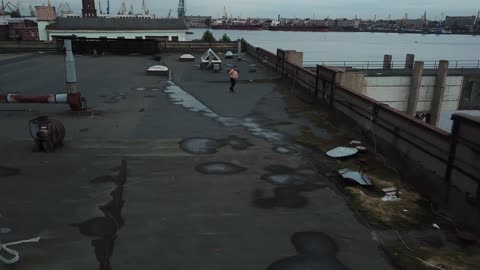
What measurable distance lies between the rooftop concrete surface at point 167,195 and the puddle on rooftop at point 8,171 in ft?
0.07

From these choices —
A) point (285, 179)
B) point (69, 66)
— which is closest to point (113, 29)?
point (69, 66)

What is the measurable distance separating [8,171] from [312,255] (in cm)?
705

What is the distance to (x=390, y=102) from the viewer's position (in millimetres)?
50438

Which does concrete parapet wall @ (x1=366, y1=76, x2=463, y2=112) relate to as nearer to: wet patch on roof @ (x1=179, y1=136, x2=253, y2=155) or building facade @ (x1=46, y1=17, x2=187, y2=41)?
building facade @ (x1=46, y1=17, x2=187, y2=41)

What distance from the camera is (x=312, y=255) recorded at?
603cm

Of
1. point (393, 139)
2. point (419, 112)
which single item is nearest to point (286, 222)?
point (393, 139)

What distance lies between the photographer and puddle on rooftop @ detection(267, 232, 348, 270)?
5727 millimetres

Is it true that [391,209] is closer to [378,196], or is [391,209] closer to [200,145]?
[378,196]

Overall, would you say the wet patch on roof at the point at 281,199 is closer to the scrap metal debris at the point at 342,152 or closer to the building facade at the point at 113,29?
the scrap metal debris at the point at 342,152

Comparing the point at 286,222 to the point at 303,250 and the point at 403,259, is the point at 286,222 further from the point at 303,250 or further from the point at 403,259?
the point at 403,259

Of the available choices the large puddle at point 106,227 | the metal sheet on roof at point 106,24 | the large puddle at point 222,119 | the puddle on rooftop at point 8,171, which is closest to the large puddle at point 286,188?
the large puddle at point 106,227

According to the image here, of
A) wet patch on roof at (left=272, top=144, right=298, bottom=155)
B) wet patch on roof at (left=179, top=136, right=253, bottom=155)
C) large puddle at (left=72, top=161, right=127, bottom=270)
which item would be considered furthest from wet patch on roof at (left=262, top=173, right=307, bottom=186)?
large puddle at (left=72, top=161, right=127, bottom=270)

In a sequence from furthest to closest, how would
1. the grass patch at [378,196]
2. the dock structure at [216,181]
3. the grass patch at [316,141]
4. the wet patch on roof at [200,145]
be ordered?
1. the grass patch at [316,141]
2. the wet patch on roof at [200,145]
3. the grass patch at [378,196]
4. the dock structure at [216,181]

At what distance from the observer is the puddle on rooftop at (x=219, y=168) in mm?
9330
